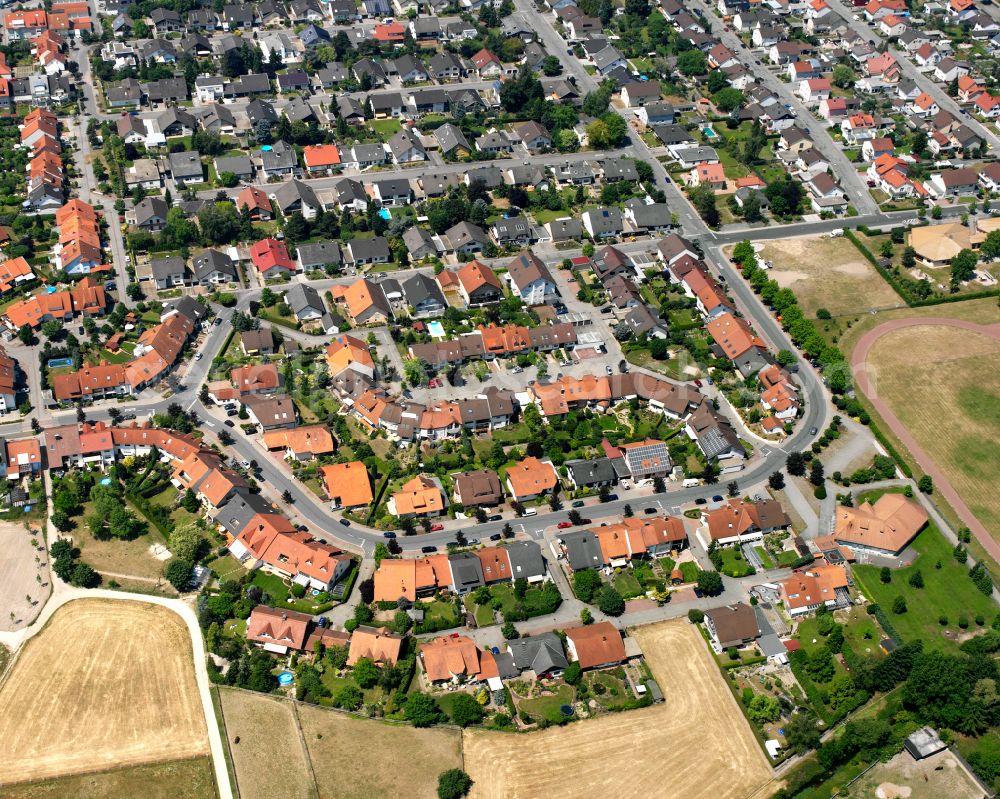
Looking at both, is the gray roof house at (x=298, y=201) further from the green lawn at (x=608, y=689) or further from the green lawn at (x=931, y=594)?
the green lawn at (x=931, y=594)

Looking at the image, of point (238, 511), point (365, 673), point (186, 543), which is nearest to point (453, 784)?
point (365, 673)

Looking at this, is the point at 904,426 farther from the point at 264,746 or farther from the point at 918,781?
the point at 264,746

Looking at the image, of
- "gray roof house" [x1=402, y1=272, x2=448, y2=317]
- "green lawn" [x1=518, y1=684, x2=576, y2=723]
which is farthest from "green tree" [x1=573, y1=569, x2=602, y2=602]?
"gray roof house" [x1=402, y1=272, x2=448, y2=317]

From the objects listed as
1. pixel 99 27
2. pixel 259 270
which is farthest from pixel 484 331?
pixel 99 27

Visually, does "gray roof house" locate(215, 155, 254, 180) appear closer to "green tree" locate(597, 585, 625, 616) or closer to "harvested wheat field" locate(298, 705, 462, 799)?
"green tree" locate(597, 585, 625, 616)

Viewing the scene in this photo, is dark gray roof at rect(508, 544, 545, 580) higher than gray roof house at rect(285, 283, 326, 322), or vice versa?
gray roof house at rect(285, 283, 326, 322)

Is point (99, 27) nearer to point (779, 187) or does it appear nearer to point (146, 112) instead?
point (146, 112)
